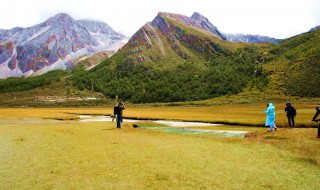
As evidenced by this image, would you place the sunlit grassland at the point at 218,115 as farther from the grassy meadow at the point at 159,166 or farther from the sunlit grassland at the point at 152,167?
the sunlit grassland at the point at 152,167

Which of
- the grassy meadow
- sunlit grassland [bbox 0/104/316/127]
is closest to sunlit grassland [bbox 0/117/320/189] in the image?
the grassy meadow

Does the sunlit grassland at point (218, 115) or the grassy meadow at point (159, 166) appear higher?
the sunlit grassland at point (218, 115)

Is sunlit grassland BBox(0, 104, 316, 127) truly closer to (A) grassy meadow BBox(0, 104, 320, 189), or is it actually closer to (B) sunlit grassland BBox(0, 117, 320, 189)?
(A) grassy meadow BBox(0, 104, 320, 189)

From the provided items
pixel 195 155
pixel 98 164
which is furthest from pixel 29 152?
pixel 195 155

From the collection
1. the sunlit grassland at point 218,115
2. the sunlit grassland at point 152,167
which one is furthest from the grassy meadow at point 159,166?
the sunlit grassland at point 218,115

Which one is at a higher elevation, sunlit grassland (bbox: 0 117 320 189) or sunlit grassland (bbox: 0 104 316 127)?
sunlit grassland (bbox: 0 104 316 127)

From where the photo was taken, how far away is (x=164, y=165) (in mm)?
17656

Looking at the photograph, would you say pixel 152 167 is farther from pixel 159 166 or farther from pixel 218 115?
pixel 218 115

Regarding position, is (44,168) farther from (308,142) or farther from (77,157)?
(308,142)

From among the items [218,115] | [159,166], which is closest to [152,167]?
[159,166]

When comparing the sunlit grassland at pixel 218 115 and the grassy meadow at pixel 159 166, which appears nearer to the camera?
the grassy meadow at pixel 159 166

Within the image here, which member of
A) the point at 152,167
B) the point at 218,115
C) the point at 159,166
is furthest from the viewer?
the point at 218,115

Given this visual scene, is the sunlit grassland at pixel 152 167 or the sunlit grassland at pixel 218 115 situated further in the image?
the sunlit grassland at pixel 218 115

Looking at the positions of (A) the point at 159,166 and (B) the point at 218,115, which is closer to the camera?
(A) the point at 159,166
